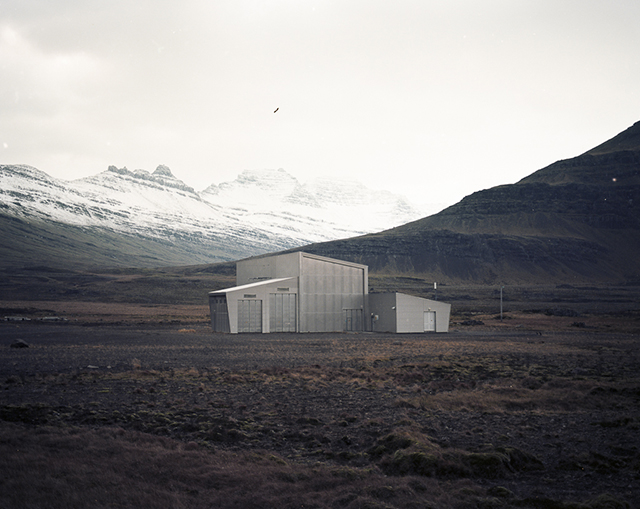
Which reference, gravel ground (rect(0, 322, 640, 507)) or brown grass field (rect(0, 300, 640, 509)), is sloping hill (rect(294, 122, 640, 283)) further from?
brown grass field (rect(0, 300, 640, 509))

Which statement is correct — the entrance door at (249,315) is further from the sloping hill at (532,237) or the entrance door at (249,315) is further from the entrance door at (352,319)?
the sloping hill at (532,237)

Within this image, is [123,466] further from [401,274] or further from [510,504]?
[401,274]

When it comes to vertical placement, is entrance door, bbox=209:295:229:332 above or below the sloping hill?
below

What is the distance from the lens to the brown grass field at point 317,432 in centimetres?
806

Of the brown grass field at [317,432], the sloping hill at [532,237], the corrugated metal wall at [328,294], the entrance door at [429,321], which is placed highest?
the sloping hill at [532,237]

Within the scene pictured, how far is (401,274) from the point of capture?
154 m

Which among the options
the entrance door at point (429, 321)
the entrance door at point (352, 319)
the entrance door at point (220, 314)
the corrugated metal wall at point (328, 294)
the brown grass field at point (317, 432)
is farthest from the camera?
the entrance door at point (352, 319)

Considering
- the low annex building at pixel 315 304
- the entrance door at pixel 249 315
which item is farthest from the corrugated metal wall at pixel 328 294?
the entrance door at pixel 249 315

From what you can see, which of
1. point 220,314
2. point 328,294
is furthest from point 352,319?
point 220,314

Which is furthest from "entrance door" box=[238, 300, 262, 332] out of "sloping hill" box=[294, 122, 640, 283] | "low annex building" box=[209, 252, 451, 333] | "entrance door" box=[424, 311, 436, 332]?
"sloping hill" box=[294, 122, 640, 283]

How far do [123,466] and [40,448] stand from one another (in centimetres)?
199

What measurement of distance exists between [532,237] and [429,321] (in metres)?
134

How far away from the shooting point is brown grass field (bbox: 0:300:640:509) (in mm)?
8062

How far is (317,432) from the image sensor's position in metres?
12.4
